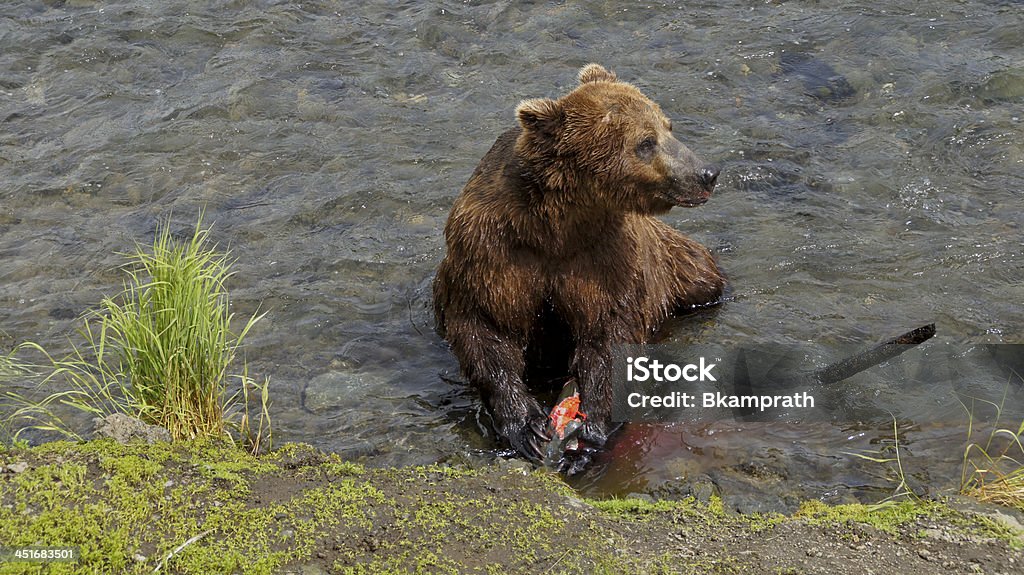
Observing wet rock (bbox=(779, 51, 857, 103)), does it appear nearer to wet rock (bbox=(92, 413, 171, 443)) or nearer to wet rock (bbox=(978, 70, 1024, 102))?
wet rock (bbox=(978, 70, 1024, 102))

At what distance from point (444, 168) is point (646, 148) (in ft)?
9.96

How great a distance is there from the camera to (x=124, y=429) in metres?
4.67

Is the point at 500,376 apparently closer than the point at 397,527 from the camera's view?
No

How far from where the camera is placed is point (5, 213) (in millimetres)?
7539

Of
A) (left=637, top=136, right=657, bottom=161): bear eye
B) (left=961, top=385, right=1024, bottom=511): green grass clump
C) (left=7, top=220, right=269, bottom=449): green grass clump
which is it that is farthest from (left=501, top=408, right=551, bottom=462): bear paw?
(left=961, top=385, right=1024, bottom=511): green grass clump

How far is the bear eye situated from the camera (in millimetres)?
5301

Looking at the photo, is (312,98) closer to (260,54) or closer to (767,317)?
(260,54)

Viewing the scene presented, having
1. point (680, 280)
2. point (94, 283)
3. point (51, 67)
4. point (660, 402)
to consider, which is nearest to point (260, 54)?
point (51, 67)

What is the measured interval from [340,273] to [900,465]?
11.9 ft

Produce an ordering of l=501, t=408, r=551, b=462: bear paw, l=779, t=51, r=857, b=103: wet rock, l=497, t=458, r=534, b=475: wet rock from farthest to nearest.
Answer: l=779, t=51, r=857, b=103: wet rock, l=501, t=408, r=551, b=462: bear paw, l=497, t=458, r=534, b=475: wet rock

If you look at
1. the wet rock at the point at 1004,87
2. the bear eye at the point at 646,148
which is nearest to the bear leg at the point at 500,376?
the bear eye at the point at 646,148

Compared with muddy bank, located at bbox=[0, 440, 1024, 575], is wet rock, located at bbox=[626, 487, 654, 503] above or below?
below

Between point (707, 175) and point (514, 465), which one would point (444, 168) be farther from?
point (514, 465)

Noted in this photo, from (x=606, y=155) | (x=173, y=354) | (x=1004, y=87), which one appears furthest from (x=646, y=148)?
(x=1004, y=87)
